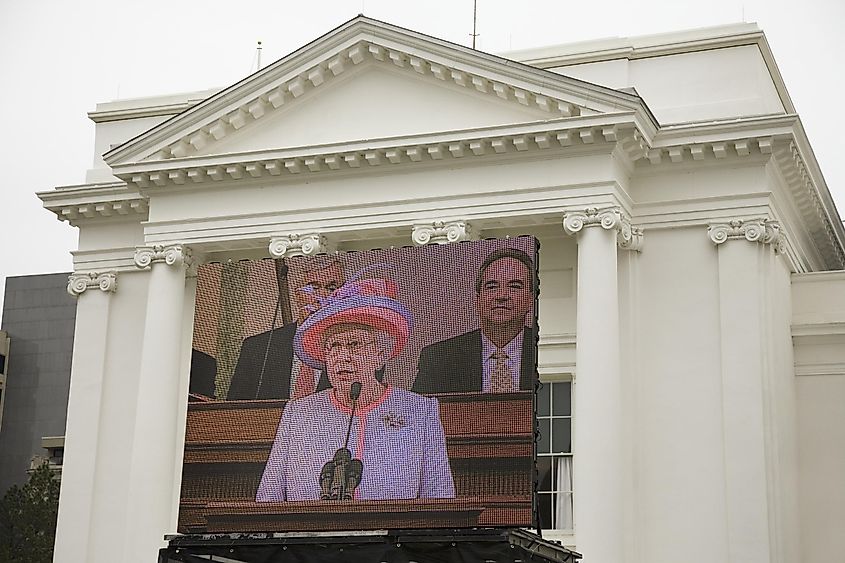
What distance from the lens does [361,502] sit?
21.4 meters

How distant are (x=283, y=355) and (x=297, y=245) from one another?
10.3 ft

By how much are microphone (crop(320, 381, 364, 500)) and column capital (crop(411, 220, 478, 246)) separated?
425cm

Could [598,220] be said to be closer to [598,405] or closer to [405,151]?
[598,405]

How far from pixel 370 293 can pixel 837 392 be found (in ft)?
29.1

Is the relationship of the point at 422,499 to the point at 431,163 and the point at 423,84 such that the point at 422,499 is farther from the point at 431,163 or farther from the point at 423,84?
the point at 423,84

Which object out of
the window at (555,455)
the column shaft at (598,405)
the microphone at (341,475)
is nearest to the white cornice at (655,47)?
the column shaft at (598,405)

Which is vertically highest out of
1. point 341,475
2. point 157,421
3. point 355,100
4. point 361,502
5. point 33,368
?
point 33,368

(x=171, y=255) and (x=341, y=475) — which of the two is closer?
(x=341, y=475)

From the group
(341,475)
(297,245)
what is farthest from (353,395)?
(297,245)

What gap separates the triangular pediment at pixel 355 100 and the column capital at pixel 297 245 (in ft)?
5.74

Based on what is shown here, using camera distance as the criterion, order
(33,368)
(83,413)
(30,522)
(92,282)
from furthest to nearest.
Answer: (33,368) < (30,522) < (92,282) < (83,413)

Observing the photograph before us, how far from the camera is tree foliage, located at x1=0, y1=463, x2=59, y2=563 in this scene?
141 feet

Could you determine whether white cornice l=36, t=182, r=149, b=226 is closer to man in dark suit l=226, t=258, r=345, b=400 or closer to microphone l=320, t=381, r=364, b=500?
man in dark suit l=226, t=258, r=345, b=400

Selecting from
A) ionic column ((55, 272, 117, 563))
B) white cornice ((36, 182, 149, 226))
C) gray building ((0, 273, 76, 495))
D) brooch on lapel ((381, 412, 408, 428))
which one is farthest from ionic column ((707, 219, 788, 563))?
gray building ((0, 273, 76, 495))
